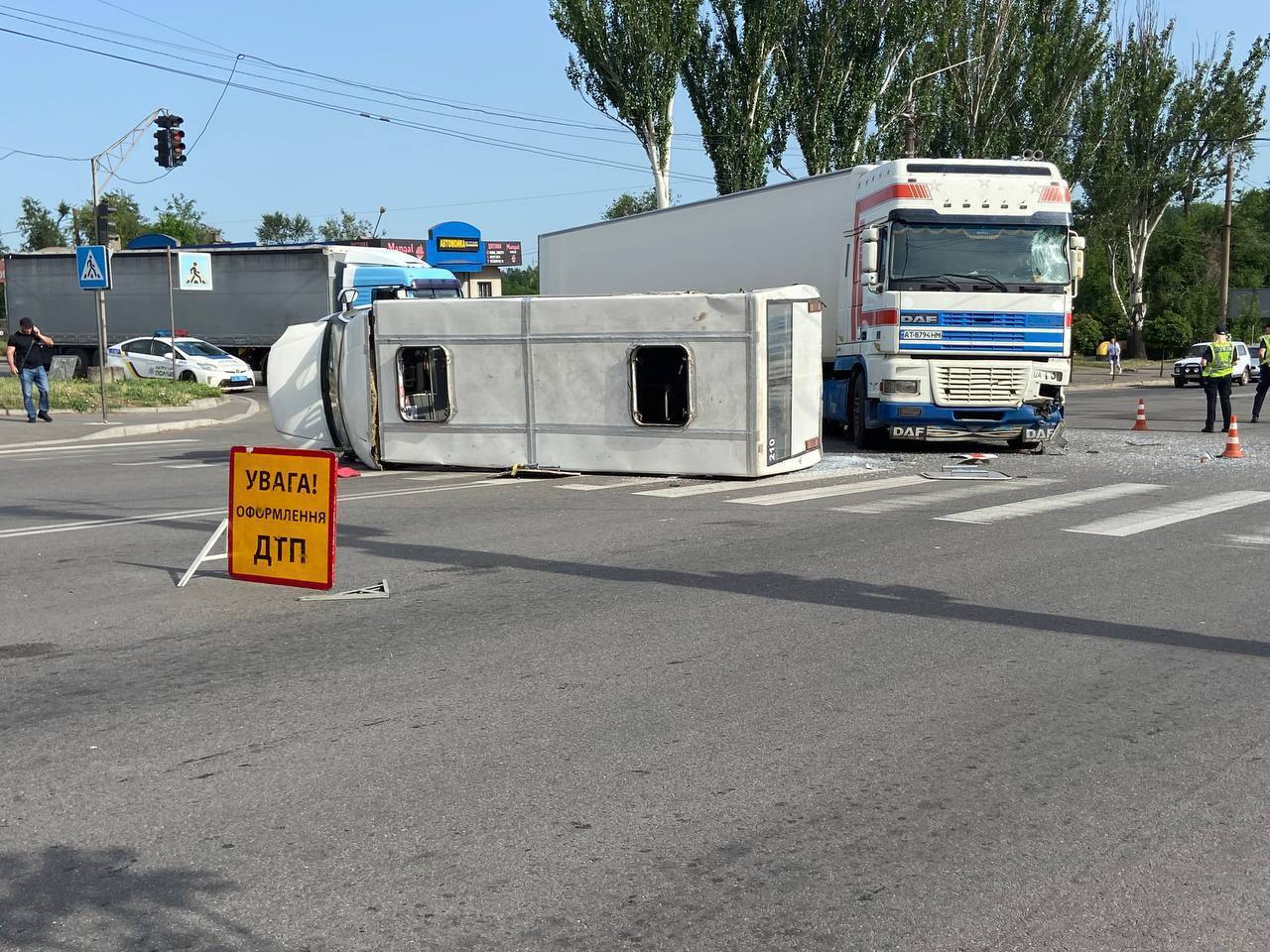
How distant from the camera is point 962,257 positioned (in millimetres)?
16094

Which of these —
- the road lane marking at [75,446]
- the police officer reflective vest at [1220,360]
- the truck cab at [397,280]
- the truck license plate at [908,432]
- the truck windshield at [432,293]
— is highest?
the truck cab at [397,280]

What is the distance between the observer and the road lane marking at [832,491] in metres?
12.4

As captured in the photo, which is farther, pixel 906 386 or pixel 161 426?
pixel 161 426

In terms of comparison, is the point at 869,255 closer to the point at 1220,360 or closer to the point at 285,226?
the point at 1220,360

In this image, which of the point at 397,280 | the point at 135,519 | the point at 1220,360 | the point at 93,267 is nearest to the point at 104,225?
the point at 93,267

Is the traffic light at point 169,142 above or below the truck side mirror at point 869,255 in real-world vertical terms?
above

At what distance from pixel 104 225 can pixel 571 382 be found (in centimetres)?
1309

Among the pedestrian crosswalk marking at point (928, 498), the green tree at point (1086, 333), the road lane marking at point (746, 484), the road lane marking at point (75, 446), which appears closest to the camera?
the pedestrian crosswalk marking at point (928, 498)

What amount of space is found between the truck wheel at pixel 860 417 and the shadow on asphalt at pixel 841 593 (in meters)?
8.94

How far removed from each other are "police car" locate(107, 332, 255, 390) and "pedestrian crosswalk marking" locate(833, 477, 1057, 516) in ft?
80.2

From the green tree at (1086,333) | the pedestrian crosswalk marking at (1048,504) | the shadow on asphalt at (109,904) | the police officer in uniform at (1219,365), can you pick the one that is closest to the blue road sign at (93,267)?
the pedestrian crosswalk marking at (1048,504)

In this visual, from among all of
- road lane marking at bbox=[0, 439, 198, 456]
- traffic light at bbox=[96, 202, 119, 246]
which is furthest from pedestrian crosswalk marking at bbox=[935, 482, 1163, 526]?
traffic light at bbox=[96, 202, 119, 246]

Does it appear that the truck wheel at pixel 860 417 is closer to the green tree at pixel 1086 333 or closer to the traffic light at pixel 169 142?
the traffic light at pixel 169 142

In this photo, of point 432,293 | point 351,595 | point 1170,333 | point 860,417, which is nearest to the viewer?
point 351,595
